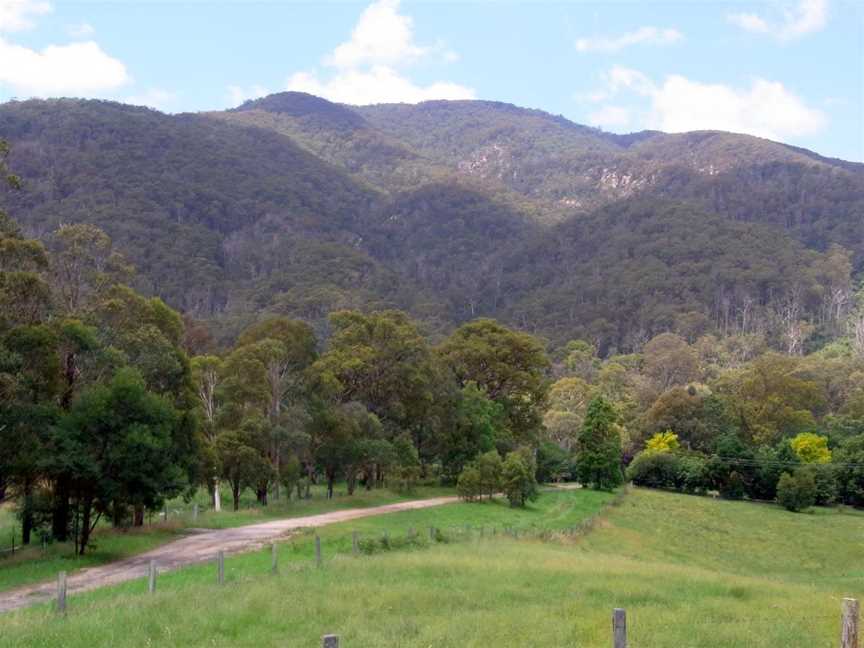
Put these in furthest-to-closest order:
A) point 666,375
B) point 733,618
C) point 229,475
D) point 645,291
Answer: point 645,291
point 666,375
point 229,475
point 733,618

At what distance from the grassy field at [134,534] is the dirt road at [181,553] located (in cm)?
70

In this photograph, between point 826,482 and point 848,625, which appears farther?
point 826,482

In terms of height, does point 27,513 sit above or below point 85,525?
above

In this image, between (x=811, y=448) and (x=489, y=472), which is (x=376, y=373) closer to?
(x=489, y=472)

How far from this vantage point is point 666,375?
4759 inches

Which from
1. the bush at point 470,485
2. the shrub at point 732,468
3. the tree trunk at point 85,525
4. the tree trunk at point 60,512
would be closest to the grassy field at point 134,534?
the tree trunk at point 85,525

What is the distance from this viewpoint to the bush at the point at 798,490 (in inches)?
2571

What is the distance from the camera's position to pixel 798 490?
6550 cm

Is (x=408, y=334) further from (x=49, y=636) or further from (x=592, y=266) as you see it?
(x=592, y=266)

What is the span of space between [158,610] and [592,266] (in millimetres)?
187852

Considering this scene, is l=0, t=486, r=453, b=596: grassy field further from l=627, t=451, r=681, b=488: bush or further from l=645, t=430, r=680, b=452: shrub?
l=645, t=430, r=680, b=452: shrub

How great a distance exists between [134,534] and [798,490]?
53.1 metres

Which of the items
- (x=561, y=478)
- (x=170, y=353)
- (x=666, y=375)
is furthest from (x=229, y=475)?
(x=666, y=375)

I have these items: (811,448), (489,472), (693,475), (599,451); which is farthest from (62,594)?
(811,448)
